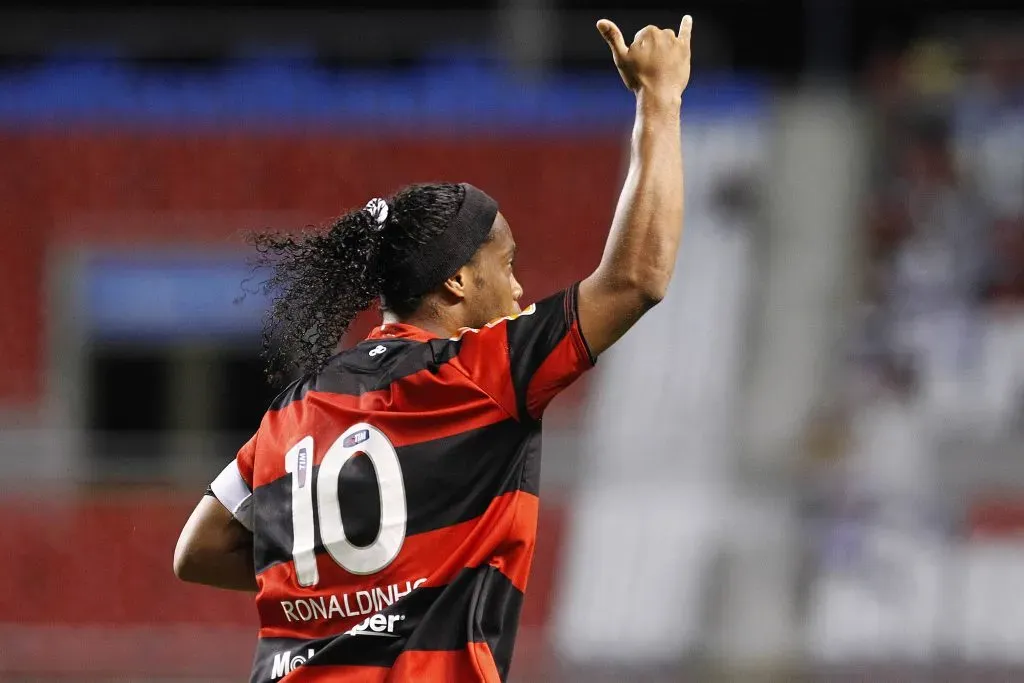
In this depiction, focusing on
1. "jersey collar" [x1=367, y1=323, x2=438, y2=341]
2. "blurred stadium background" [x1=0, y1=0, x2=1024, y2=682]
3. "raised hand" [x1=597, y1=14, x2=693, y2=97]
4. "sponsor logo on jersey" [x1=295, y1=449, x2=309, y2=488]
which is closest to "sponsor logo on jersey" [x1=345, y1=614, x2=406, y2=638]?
"sponsor logo on jersey" [x1=295, y1=449, x2=309, y2=488]

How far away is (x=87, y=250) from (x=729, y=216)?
4.65m

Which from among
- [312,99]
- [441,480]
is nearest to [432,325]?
[441,480]

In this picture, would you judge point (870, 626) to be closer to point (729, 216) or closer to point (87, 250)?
point (729, 216)

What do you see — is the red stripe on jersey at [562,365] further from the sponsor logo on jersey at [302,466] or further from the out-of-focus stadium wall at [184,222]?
the out-of-focus stadium wall at [184,222]

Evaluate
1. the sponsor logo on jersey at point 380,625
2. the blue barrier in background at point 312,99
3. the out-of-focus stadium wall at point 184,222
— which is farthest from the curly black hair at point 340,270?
the blue barrier in background at point 312,99

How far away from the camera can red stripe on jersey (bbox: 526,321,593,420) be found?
256cm

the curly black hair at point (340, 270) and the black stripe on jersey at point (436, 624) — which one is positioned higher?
the curly black hair at point (340, 270)

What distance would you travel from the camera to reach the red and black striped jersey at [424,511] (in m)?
2.63

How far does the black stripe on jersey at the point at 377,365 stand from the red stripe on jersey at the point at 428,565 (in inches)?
10.7

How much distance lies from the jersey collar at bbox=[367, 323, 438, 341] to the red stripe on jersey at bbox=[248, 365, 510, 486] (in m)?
0.14

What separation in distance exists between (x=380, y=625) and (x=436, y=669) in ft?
0.40

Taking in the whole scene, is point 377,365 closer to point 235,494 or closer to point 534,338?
point 534,338

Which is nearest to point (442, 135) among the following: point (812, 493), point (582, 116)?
point (582, 116)

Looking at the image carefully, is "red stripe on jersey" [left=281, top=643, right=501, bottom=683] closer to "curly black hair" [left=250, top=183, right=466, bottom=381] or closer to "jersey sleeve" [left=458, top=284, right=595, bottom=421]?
"jersey sleeve" [left=458, top=284, right=595, bottom=421]
